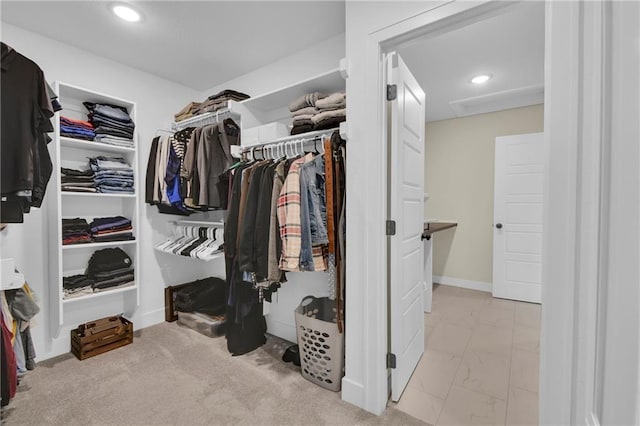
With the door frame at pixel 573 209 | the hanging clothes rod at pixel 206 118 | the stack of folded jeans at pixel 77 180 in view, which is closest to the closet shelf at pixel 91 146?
the stack of folded jeans at pixel 77 180

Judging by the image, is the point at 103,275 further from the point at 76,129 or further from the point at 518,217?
the point at 518,217

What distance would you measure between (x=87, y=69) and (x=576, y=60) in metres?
3.27

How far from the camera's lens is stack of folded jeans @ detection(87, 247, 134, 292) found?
2332mm

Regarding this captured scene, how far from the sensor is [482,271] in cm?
398

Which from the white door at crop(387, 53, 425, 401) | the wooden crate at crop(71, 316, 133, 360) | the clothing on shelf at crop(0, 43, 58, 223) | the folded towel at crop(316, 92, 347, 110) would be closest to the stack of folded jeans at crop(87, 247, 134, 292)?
the wooden crate at crop(71, 316, 133, 360)

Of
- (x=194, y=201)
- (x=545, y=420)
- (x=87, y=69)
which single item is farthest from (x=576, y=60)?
(x=87, y=69)

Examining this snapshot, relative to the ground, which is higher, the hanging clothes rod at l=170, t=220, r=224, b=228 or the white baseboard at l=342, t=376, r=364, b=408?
the hanging clothes rod at l=170, t=220, r=224, b=228

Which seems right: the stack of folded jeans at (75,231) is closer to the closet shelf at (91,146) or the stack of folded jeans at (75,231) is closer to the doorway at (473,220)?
the closet shelf at (91,146)

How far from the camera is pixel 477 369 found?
6.85 feet

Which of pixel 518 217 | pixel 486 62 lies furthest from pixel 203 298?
pixel 518 217

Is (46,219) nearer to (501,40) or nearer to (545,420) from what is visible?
(545,420)

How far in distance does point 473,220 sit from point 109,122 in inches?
172

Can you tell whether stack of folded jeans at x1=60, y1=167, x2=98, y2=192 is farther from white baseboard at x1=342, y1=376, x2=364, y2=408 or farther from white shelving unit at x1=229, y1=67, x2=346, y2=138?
white baseboard at x1=342, y1=376, x2=364, y2=408

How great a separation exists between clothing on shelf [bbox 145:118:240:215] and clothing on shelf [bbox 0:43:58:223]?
0.93 m
